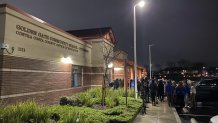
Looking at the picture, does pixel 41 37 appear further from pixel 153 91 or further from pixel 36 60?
pixel 153 91

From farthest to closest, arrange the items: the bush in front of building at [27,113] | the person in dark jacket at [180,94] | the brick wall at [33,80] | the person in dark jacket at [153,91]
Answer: the person in dark jacket at [153,91], the person in dark jacket at [180,94], the brick wall at [33,80], the bush in front of building at [27,113]

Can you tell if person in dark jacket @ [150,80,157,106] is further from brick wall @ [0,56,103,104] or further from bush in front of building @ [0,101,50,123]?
bush in front of building @ [0,101,50,123]

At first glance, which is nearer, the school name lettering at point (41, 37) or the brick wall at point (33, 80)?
the brick wall at point (33, 80)

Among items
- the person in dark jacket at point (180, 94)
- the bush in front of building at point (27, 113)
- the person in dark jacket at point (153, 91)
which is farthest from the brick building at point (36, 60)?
the person in dark jacket at point (180, 94)

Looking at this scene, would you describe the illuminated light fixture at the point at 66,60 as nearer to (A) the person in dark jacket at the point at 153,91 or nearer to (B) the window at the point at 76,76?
(B) the window at the point at 76,76

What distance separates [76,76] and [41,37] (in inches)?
279

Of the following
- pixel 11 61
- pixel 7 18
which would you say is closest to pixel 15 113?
pixel 11 61

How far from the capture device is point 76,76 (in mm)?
20781

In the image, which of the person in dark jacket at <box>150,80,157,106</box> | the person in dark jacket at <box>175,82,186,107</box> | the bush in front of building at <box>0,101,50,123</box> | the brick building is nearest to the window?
the brick building

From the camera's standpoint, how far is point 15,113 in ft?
26.0

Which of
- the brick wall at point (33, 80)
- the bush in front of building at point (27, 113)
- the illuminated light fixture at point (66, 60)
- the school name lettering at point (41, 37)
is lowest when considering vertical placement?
the bush in front of building at point (27, 113)

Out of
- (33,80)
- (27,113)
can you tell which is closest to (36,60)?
(33,80)

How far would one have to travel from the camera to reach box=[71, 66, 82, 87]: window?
65.6ft

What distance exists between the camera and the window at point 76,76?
65.6 feet
